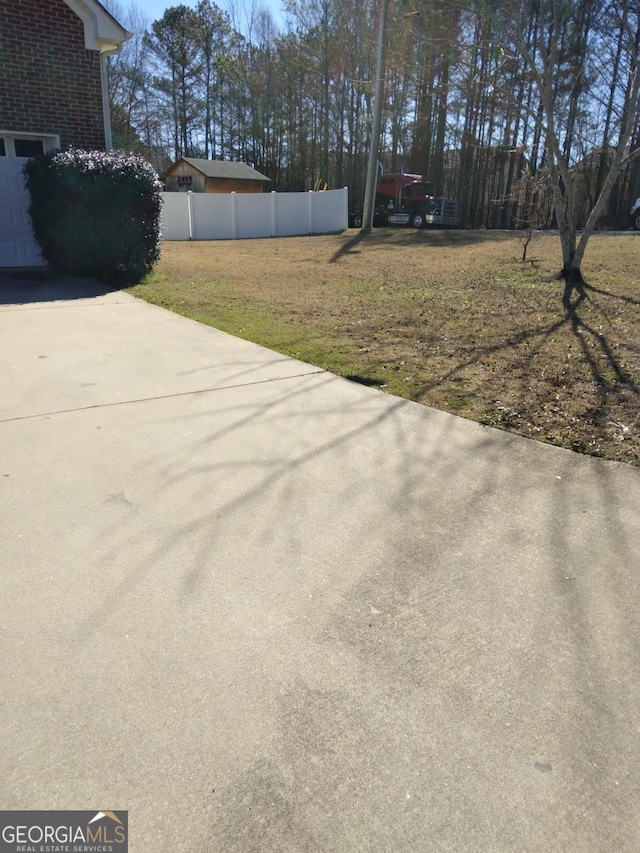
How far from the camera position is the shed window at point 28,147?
40.4ft

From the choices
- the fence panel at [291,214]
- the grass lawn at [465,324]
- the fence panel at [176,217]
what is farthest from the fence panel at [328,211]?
the grass lawn at [465,324]

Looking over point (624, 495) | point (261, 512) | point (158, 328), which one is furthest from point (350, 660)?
point (158, 328)

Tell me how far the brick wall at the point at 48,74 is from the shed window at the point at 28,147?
1.11ft

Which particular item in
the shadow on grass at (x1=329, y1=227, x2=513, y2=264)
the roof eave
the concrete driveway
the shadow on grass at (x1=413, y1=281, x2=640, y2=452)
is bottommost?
the concrete driveway

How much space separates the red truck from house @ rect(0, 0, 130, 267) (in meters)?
19.2

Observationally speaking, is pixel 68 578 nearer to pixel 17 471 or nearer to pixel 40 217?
pixel 17 471

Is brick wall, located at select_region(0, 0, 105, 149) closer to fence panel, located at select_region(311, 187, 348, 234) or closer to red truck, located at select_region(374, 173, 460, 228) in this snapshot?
fence panel, located at select_region(311, 187, 348, 234)

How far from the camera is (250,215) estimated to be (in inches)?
1013

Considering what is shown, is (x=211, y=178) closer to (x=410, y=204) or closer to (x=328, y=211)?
(x=328, y=211)

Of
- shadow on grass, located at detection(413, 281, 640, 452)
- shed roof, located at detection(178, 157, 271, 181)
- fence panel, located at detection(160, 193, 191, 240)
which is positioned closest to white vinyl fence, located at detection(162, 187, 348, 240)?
fence panel, located at detection(160, 193, 191, 240)

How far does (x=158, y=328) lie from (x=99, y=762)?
6691 mm

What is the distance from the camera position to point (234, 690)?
2314 mm

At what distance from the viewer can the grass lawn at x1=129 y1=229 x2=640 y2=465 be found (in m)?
5.38

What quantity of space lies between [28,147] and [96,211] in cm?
269
